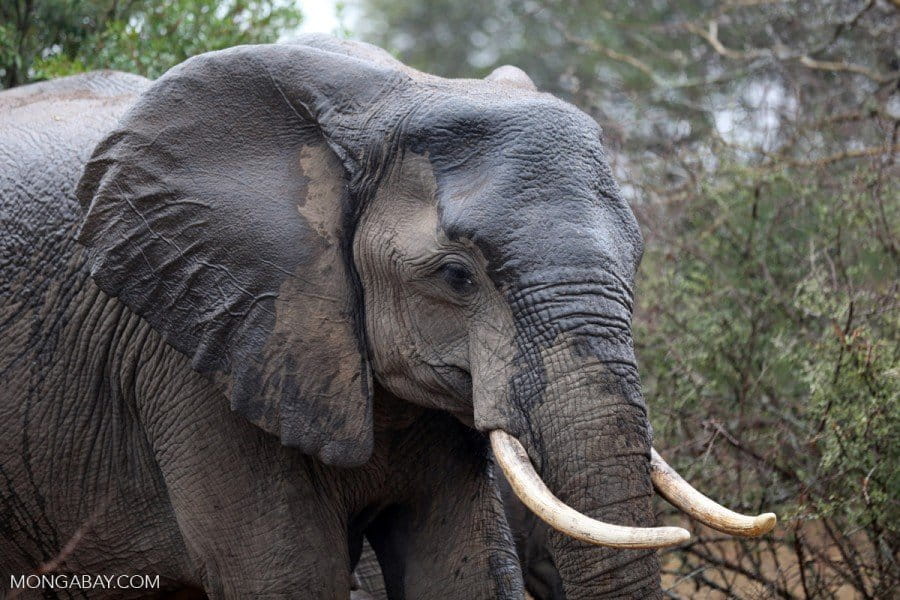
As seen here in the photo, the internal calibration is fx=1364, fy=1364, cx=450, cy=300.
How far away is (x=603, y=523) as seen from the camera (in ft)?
9.06

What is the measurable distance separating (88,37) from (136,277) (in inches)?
116

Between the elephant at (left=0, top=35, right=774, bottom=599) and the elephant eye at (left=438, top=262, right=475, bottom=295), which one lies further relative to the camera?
the elephant eye at (left=438, top=262, right=475, bottom=295)

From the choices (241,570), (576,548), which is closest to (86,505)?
(241,570)

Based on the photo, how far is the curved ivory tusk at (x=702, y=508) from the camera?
273 centimetres

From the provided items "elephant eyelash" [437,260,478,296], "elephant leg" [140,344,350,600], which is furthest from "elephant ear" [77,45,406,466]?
"elephant eyelash" [437,260,478,296]

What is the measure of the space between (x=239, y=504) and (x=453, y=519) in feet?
2.07

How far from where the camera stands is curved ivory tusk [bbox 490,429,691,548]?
8.82ft

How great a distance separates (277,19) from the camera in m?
6.37

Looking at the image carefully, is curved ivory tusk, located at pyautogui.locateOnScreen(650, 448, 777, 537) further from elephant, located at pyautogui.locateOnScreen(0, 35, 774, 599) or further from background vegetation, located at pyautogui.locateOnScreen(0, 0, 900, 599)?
background vegetation, located at pyautogui.locateOnScreen(0, 0, 900, 599)

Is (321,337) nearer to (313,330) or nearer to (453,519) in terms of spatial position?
(313,330)

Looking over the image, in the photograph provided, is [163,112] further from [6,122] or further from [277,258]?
[6,122]

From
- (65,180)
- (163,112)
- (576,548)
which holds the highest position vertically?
(163,112)

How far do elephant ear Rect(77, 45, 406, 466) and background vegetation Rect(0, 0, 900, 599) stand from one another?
1607 mm

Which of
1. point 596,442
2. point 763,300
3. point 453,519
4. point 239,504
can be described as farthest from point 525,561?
point 596,442
